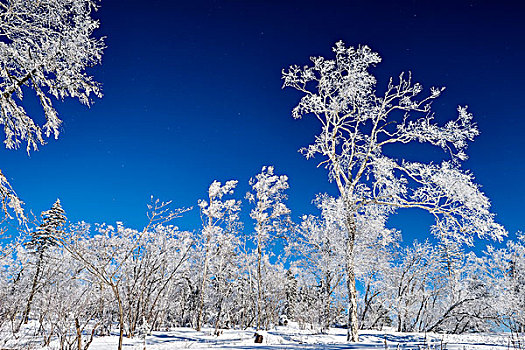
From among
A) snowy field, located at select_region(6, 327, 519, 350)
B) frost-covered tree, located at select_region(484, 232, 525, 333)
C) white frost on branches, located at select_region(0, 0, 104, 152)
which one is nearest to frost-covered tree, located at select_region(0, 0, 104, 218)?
white frost on branches, located at select_region(0, 0, 104, 152)

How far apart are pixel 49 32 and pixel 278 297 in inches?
1348

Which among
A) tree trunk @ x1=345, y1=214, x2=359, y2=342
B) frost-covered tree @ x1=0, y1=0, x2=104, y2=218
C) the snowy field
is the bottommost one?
the snowy field

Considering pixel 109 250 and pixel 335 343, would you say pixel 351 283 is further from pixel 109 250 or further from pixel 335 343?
pixel 109 250

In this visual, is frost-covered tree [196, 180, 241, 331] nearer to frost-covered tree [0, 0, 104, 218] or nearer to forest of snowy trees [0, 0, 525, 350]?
forest of snowy trees [0, 0, 525, 350]

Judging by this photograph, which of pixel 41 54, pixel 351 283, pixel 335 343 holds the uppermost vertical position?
pixel 41 54

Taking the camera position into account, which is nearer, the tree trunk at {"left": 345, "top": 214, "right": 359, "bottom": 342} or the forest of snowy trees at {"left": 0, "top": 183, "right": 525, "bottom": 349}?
the tree trunk at {"left": 345, "top": 214, "right": 359, "bottom": 342}

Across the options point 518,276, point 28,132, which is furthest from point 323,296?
point 28,132

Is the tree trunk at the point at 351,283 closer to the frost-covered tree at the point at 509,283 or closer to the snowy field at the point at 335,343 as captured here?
the snowy field at the point at 335,343

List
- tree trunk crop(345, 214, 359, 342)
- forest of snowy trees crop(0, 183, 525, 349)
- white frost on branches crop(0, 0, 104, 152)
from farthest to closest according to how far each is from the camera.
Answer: forest of snowy trees crop(0, 183, 525, 349), tree trunk crop(345, 214, 359, 342), white frost on branches crop(0, 0, 104, 152)

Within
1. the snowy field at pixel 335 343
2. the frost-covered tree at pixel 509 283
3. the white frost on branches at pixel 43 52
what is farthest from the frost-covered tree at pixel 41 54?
the frost-covered tree at pixel 509 283

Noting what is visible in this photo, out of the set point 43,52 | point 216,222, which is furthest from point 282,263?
point 43,52

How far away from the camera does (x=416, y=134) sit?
1194cm

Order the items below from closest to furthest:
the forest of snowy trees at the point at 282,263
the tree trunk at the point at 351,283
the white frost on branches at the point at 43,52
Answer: the white frost on branches at the point at 43,52
the tree trunk at the point at 351,283
the forest of snowy trees at the point at 282,263

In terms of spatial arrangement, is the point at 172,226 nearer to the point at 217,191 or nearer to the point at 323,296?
the point at 217,191
